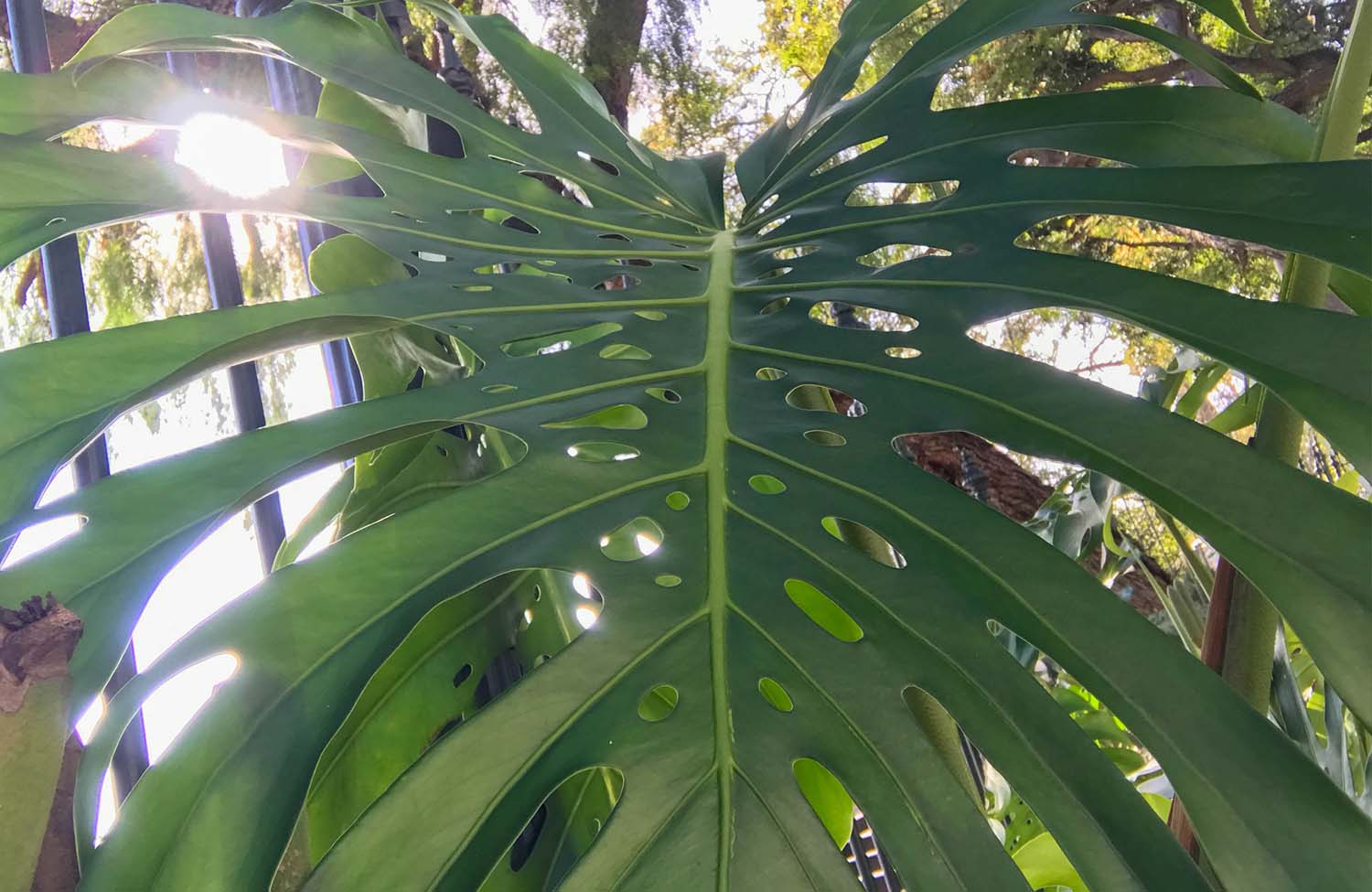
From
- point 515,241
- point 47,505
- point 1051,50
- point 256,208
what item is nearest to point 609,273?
point 515,241

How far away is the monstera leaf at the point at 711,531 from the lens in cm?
26

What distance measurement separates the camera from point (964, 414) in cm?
37

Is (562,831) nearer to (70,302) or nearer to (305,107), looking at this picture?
(70,302)

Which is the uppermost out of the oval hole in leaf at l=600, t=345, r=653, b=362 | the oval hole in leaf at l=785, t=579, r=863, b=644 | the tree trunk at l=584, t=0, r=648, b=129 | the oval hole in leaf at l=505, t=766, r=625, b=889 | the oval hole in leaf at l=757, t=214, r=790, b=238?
the tree trunk at l=584, t=0, r=648, b=129

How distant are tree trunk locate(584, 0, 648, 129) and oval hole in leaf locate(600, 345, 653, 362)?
1738 millimetres

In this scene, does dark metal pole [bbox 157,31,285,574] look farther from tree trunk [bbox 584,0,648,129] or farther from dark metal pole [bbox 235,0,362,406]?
tree trunk [bbox 584,0,648,129]

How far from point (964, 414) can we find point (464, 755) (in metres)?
0.23

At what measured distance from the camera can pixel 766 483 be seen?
1.27ft

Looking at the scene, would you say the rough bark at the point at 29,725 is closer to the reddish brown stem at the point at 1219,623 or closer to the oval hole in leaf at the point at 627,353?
the oval hole in leaf at the point at 627,353

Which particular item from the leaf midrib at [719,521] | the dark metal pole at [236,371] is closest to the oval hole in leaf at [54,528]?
the leaf midrib at [719,521]

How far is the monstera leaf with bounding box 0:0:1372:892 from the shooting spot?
26 cm

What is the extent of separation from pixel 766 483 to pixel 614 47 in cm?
211

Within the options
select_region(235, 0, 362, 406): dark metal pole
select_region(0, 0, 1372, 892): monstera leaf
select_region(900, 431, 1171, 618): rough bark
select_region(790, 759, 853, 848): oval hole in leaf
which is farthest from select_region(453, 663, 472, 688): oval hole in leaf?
select_region(900, 431, 1171, 618): rough bark

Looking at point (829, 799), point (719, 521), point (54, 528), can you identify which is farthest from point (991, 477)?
point (54, 528)
